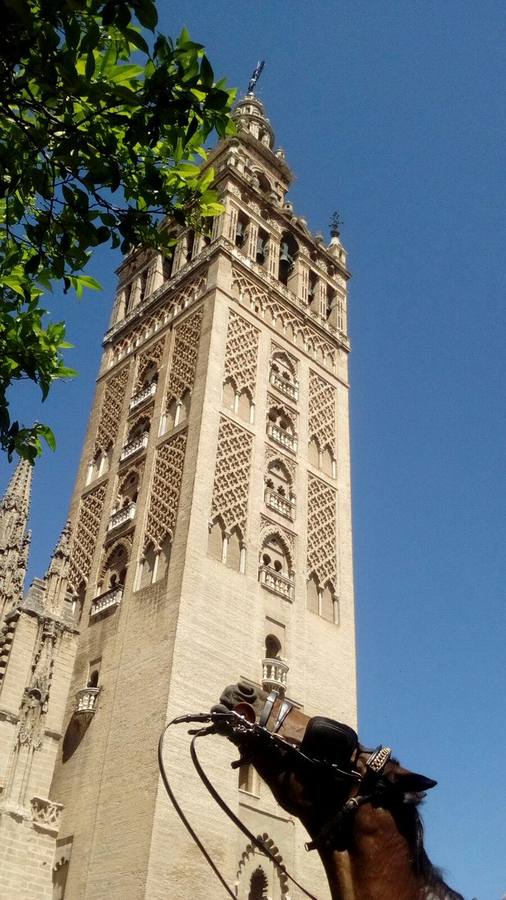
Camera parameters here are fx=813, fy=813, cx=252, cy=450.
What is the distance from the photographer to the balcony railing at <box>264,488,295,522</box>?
19.3 meters

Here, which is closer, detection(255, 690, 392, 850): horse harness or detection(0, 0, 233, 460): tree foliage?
detection(255, 690, 392, 850): horse harness

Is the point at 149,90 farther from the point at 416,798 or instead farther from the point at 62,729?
the point at 62,729

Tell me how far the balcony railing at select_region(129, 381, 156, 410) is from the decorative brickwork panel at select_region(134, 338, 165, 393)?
0.40 m

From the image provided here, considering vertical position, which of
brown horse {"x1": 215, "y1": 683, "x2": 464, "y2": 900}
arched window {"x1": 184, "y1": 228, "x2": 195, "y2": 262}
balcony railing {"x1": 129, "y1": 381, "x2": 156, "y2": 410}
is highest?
arched window {"x1": 184, "y1": 228, "x2": 195, "y2": 262}

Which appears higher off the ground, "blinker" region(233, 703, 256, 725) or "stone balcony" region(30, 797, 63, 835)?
"stone balcony" region(30, 797, 63, 835)

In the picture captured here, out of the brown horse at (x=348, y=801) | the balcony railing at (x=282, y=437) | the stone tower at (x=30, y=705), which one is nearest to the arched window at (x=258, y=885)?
the stone tower at (x=30, y=705)

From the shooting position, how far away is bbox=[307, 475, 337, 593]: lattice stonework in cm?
1973

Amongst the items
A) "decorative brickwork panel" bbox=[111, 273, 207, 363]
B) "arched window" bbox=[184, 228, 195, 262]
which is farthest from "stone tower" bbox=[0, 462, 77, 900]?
"arched window" bbox=[184, 228, 195, 262]

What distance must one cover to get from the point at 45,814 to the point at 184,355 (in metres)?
11.2

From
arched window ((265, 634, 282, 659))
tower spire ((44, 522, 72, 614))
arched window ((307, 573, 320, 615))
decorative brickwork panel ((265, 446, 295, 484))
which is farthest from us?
decorative brickwork panel ((265, 446, 295, 484))

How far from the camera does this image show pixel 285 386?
72.3 ft

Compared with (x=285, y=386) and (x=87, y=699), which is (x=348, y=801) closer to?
(x=87, y=699)

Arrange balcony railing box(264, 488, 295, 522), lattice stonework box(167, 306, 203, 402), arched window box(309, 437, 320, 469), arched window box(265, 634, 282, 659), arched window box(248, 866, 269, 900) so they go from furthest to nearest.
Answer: arched window box(309, 437, 320, 469) < lattice stonework box(167, 306, 203, 402) < balcony railing box(264, 488, 295, 522) < arched window box(265, 634, 282, 659) < arched window box(248, 866, 269, 900)

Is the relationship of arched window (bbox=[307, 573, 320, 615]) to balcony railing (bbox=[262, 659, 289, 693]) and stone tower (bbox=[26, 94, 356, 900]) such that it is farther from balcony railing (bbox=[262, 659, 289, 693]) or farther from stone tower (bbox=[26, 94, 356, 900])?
balcony railing (bbox=[262, 659, 289, 693])
